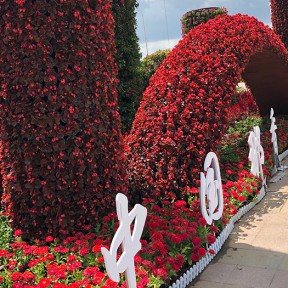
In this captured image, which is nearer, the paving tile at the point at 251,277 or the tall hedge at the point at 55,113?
the paving tile at the point at 251,277

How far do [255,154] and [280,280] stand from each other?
2.52 m

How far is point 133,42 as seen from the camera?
9.04m

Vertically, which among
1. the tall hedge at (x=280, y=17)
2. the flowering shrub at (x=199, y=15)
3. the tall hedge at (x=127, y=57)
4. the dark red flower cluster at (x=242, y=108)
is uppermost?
the flowering shrub at (x=199, y=15)

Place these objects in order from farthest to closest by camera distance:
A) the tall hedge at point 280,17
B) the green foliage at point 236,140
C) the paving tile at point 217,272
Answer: the tall hedge at point 280,17, the green foliage at point 236,140, the paving tile at point 217,272

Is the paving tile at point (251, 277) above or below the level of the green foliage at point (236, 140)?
below

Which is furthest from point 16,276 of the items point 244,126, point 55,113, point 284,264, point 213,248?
point 244,126

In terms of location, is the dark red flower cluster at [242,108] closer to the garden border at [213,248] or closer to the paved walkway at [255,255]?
the garden border at [213,248]

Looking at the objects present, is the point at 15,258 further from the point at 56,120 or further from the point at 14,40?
the point at 14,40

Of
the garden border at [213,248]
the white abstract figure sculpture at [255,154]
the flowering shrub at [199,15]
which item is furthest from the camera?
the flowering shrub at [199,15]

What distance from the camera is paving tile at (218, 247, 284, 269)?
414 cm

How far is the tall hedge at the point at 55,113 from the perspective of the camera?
3.91m

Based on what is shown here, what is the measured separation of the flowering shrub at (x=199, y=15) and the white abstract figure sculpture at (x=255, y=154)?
33.4 feet

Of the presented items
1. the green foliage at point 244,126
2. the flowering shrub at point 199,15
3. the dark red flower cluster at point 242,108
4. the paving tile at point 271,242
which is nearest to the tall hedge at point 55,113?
the paving tile at point 271,242

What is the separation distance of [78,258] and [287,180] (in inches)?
165
